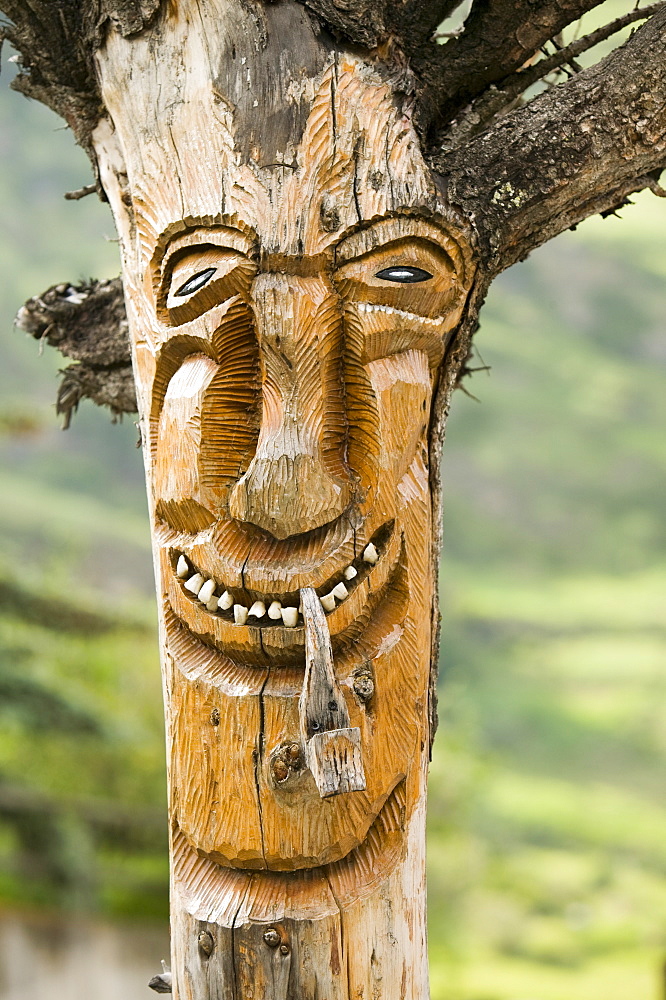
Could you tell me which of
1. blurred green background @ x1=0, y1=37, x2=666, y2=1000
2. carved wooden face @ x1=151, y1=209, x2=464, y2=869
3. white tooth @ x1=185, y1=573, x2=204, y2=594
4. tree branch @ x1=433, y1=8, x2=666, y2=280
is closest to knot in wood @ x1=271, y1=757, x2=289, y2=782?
carved wooden face @ x1=151, y1=209, x2=464, y2=869

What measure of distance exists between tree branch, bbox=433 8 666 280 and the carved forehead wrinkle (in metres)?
0.15

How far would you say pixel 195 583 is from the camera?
2119 millimetres

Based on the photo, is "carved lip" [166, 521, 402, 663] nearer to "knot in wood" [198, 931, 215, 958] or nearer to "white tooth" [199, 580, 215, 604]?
"white tooth" [199, 580, 215, 604]

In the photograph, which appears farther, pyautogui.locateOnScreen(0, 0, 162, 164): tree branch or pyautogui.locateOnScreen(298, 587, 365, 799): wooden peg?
pyautogui.locateOnScreen(0, 0, 162, 164): tree branch

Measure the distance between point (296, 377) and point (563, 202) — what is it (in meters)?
0.75

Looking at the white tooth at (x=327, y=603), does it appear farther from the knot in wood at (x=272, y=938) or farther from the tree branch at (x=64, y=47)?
the tree branch at (x=64, y=47)

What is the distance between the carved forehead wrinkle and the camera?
2.07m

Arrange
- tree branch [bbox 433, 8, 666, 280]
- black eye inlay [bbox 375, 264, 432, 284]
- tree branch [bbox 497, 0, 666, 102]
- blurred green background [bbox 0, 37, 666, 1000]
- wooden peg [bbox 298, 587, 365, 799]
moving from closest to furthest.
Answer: wooden peg [bbox 298, 587, 365, 799] < black eye inlay [bbox 375, 264, 432, 284] < tree branch [bbox 433, 8, 666, 280] < tree branch [bbox 497, 0, 666, 102] < blurred green background [bbox 0, 37, 666, 1000]

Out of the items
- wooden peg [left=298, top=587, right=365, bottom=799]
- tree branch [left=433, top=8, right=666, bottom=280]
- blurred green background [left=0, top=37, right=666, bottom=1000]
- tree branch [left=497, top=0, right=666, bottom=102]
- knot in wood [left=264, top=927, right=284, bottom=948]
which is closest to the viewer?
wooden peg [left=298, top=587, right=365, bottom=799]

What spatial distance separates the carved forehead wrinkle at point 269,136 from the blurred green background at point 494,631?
158 inches

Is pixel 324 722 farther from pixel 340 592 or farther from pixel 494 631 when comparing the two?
pixel 494 631

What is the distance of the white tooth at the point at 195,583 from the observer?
2.12 m

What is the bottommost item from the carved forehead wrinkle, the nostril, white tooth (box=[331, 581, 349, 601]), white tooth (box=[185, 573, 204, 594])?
white tooth (box=[331, 581, 349, 601])

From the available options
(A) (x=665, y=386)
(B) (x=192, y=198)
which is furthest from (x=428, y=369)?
(A) (x=665, y=386)
